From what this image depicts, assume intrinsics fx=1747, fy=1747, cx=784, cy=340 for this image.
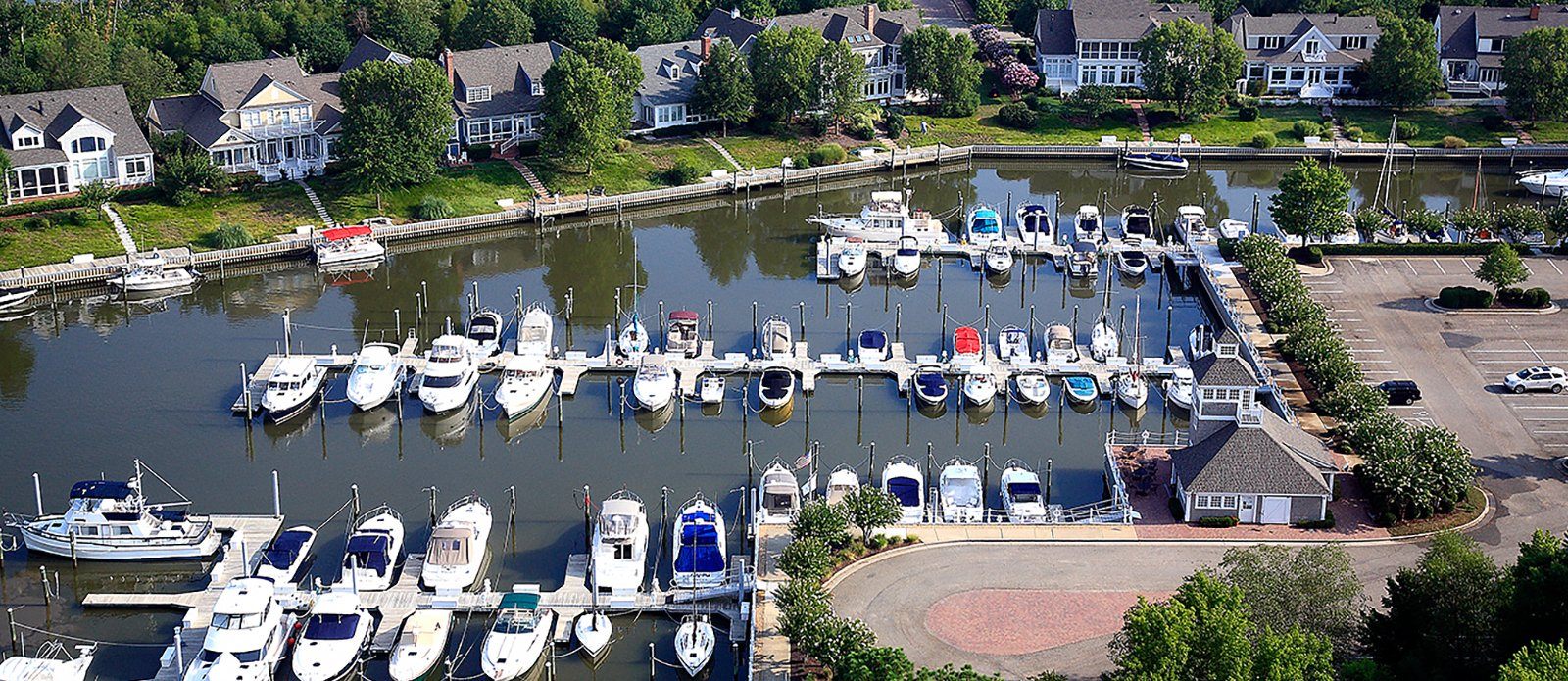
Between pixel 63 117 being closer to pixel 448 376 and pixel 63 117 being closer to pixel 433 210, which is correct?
pixel 433 210

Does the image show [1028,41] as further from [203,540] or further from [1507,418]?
[203,540]

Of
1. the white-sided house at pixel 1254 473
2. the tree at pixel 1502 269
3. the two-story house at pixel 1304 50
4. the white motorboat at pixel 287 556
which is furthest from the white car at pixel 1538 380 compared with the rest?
the two-story house at pixel 1304 50

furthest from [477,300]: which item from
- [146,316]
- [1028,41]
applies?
[1028,41]

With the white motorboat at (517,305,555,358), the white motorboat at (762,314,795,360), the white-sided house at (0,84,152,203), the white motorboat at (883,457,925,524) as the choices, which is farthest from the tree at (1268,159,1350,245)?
the white-sided house at (0,84,152,203)

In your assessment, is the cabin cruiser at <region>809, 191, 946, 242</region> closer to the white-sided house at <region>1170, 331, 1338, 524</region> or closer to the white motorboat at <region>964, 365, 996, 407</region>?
the white motorboat at <region>964, 365, 996, 407</region>

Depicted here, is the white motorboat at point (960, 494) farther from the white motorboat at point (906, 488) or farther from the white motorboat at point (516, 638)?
the white motorboat at point (516, 638)

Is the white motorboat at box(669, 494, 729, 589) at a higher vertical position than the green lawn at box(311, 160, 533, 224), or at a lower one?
lower
